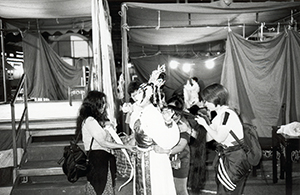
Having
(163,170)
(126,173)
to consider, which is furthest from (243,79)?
(163,170)

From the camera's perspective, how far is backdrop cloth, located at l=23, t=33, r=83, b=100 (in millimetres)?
8219

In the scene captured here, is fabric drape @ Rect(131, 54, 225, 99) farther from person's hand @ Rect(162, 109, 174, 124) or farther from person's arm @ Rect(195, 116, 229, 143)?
person's hand @ Rect(162, 109, 174, 124)

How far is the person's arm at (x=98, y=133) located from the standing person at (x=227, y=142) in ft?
3.30

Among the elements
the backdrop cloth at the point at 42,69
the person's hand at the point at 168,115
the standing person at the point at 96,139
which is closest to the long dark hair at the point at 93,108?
the standing person at the point at 96,139

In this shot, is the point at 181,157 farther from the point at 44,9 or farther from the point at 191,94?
the point at 44,9

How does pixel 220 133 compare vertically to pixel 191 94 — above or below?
below

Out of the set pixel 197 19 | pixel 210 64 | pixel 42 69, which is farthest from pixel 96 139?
pixel 210 64

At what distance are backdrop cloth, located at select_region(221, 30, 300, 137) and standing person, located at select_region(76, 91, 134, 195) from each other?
10.0 ft

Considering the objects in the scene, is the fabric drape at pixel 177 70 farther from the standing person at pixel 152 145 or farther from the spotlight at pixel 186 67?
the standing person at pixel 152 145

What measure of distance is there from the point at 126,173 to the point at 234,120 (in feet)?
5.23

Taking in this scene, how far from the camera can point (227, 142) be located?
9.89 feet

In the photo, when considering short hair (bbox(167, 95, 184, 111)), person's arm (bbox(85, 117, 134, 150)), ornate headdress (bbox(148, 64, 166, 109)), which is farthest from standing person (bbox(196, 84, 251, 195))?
person's arm (bbox(85, 117, 134, 150))

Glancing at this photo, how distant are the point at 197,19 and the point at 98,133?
494cm

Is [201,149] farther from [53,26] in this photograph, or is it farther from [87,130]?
[53,26]
